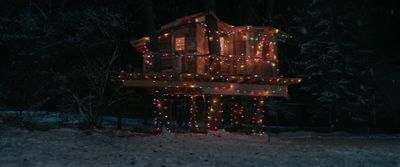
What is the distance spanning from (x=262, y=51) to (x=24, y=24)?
608 inches

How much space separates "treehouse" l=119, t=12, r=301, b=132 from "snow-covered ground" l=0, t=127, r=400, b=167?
4458 mm

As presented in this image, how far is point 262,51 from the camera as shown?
2788 centimetres

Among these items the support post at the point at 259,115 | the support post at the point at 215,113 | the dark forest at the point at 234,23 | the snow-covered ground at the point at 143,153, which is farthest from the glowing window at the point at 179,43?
the snow-covered ground at the point at 143,153

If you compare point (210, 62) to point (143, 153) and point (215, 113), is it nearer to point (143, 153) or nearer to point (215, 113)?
point (215, 113)

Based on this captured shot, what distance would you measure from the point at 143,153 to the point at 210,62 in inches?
440

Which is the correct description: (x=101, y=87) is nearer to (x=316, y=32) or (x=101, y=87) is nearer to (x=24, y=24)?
(x=24, y=24)

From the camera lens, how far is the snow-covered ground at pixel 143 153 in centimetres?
1398

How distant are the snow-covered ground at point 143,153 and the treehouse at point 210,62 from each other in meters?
4.46

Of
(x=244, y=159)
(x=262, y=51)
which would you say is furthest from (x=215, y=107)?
(x=244, y=159)

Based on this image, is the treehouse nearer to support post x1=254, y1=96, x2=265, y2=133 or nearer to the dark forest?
support post x1=254, y1=96, x2=265, y2=133

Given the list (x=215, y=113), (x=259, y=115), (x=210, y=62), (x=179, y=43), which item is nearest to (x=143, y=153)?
(x=210, y=62)

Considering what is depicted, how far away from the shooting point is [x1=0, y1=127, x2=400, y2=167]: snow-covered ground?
13977 mm

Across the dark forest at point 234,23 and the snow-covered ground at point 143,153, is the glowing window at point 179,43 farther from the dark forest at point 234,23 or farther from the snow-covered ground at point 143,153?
the snow-covered ground at point 143,153

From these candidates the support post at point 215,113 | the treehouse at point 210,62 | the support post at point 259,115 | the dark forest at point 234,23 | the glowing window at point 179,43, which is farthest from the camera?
the dark forest at point 234,23
